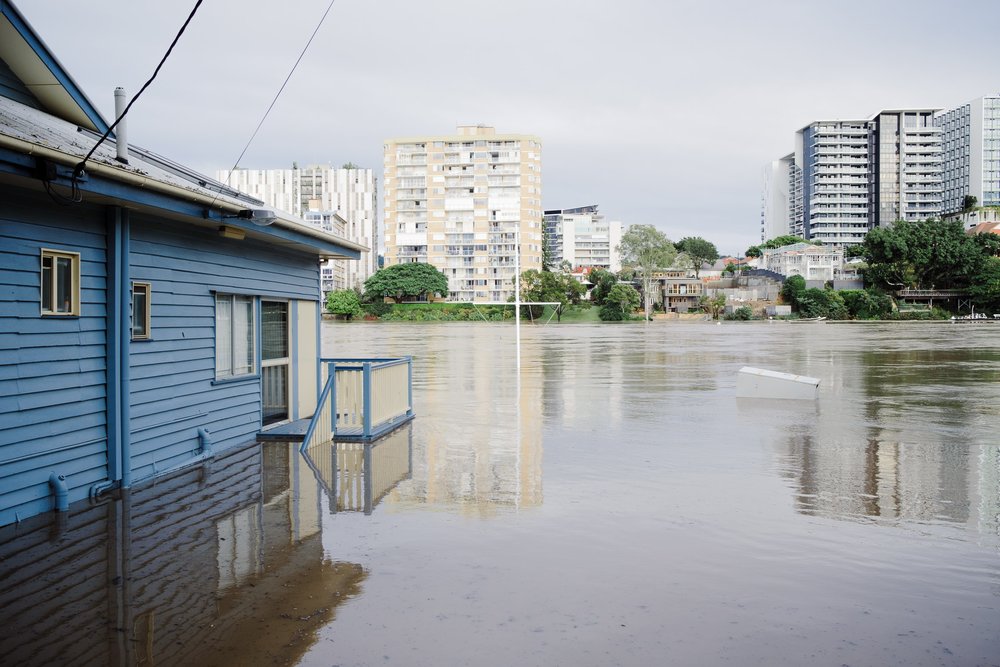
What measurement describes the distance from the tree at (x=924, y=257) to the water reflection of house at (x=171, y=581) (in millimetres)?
116525

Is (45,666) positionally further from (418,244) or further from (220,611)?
(418,244)

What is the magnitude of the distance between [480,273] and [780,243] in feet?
272

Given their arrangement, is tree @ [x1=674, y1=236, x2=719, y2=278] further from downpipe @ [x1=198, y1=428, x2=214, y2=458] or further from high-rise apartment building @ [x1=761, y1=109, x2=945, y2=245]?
downpipe @ [x1=198, y1=428, x2=214, y2=458]

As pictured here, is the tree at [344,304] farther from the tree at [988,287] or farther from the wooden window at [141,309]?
the wooden window at [141,309]

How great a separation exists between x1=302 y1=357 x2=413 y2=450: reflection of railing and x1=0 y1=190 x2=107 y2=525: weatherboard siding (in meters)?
3.16

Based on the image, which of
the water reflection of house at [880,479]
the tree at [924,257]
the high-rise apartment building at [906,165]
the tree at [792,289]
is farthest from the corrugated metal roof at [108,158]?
the high-rise apartment building at [906,165]

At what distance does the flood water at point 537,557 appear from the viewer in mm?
4598

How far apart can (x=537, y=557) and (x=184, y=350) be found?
18.7ft

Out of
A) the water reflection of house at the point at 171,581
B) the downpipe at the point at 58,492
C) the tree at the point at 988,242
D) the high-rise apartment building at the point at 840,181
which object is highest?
the high-rise apartment building at the point at 840,181

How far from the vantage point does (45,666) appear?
13.8 feet

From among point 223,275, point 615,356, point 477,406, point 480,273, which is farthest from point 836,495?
point 480,273

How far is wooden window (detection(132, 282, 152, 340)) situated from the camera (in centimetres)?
891

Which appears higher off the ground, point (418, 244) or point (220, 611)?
point (418, 244)

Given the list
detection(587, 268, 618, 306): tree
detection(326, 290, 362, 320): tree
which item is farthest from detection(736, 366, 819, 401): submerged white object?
detection(587, 268, 618, 306): tree
